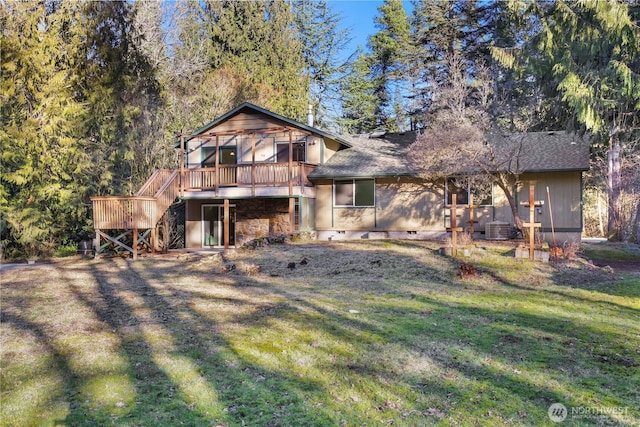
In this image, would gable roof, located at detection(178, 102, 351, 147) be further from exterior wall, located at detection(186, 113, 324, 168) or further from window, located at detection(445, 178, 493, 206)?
window, located at detection(445, 178, 493, 206)

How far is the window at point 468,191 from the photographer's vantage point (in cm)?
1620

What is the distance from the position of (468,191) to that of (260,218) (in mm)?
7975

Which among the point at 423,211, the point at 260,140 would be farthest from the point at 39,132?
the point at 423,211

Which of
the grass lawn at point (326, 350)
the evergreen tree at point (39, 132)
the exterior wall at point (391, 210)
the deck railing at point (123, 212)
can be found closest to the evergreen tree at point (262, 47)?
the exterior wall at point (391, 210)

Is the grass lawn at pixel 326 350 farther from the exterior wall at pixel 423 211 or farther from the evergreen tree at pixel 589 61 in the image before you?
the exterior wall at pixel 423 211

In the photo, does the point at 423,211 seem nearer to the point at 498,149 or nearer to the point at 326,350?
the point at 498,149

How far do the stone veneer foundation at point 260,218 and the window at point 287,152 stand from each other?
1.80 metres

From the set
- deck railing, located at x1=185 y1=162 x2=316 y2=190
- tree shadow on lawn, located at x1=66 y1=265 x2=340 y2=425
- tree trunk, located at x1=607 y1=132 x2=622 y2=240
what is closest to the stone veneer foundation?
deck railing, located at x1=185 y1=162 x2=316 y2=190

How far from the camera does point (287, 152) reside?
18.8 metres

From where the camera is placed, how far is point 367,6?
34406 millimetres

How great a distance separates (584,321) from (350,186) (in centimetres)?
1238

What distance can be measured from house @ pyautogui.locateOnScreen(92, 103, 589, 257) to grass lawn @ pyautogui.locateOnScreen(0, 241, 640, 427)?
603 cm

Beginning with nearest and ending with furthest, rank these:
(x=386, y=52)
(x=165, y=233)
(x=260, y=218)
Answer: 1. (x=165, y=233)
2. (x=260, y=218)
3. (x=386, y=52)

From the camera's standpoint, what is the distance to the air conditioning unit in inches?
609
